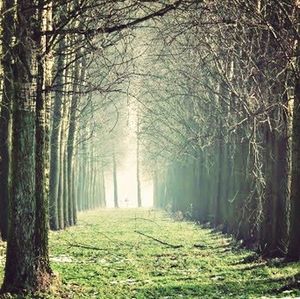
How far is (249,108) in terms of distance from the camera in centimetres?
1086

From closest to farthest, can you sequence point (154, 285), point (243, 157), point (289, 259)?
point (154, 285) < point (289, 259) < point (243, 157)

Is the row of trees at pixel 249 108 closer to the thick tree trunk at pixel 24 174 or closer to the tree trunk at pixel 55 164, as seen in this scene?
the thick tree trunk at pixel 24 174

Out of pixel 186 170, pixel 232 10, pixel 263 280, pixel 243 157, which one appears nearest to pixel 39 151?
pixel 232 10

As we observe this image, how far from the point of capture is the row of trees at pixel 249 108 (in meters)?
9.83

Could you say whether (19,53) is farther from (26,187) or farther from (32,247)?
(32,247)

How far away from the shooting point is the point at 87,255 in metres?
14.6

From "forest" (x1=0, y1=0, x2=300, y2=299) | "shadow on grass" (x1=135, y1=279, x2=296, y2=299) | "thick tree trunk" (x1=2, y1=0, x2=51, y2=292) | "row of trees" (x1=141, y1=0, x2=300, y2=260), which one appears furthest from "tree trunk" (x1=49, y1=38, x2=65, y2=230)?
"thick tree trunk" (x1=2, y1=0, x2=51, y2=292)

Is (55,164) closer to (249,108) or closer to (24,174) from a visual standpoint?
(249,108)

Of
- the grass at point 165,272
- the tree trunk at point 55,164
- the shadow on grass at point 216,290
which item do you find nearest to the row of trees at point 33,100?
the grass at point 165,272

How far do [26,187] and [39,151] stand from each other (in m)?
0.93

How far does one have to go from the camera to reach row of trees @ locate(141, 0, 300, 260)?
9.83m

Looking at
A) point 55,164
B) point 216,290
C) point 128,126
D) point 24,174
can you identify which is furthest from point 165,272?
point 55,164

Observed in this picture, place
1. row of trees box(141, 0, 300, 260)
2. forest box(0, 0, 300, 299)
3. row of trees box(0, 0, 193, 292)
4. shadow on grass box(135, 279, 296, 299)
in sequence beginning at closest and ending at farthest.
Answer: row of trees box(0, 0, 193, 292) < forest box(0, 0, 300, 299) < shadow on grass box(135, 279, 296, 299) < row of trees box(141, 0, 300, 260)

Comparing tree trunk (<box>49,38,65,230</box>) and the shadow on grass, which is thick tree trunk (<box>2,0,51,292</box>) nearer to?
the shadow on grass
